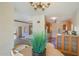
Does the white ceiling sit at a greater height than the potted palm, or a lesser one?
greater

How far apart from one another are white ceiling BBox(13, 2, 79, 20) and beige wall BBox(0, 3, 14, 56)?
102 mm

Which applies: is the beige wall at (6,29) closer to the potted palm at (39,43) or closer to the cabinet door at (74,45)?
the potted palm at (39,43)

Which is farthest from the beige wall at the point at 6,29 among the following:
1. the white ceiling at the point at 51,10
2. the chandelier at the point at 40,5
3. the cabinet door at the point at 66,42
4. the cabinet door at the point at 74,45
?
the cabinet door at the point at 74,45

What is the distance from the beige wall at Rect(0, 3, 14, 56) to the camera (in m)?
1.83

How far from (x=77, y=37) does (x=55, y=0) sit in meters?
0.60

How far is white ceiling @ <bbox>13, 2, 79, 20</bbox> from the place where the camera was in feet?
5.93

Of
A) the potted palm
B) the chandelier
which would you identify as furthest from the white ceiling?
the potted palm

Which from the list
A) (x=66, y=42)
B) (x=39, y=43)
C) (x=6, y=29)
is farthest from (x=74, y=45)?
(x=6, y=29)

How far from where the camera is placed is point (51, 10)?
1.82 metres

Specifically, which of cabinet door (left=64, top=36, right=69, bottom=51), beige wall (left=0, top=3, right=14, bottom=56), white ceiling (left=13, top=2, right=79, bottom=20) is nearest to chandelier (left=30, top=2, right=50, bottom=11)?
white ceiling (left=13, top=2, right=79, bottom=20)

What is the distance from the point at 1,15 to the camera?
1843 mm

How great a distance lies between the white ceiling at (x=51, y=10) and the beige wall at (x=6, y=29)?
0.10 meters

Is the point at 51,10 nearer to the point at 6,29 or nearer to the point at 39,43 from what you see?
the point at 39,43

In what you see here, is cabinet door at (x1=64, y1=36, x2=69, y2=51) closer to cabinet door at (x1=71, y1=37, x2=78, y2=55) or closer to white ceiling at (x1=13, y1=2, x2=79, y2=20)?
cabinet door at (x1=71, y1=37, x2=78, y2=55)
